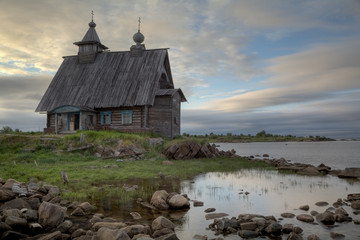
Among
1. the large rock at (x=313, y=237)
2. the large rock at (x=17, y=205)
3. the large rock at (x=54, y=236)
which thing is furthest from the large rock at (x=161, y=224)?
the large rock at (x=17, y=205)

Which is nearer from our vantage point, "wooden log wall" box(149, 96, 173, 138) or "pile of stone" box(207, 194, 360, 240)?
"pile of stone" box(207, 194, 360, 240)

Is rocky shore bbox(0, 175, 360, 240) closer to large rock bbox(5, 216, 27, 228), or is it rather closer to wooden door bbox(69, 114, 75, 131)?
large rock bbox(5, 216, 27, 228)

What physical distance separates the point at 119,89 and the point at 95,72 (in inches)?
198

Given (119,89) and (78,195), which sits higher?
(119,89)

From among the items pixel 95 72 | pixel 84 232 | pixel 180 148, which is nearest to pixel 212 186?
pixel 84 232

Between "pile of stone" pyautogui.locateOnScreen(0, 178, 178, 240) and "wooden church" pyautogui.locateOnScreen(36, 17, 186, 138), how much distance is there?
20901 mm

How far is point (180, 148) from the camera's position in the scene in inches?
1100

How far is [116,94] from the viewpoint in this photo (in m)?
32.8

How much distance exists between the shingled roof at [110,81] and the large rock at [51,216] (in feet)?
73.1

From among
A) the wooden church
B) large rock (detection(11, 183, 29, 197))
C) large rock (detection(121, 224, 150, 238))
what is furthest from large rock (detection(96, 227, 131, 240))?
the wooden church

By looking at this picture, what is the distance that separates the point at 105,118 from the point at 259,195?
78.0 ft

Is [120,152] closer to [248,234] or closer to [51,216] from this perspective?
[51,216]

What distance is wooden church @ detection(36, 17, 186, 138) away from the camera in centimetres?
3212

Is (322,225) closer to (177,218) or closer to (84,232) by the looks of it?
(177,218)
